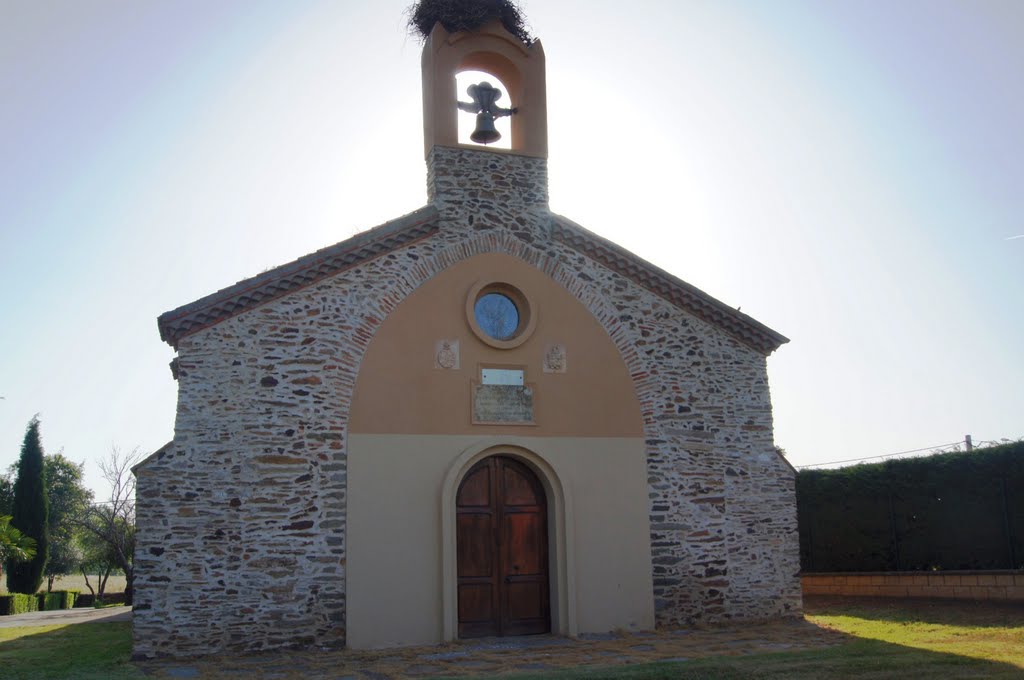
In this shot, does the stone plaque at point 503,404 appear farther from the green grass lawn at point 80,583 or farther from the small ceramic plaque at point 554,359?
the green grass lawn at point 80,583

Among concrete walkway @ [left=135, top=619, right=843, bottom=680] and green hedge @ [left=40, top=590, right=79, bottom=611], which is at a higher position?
concrete walkway @ [left=135, top=619, right=843, bottom=680]

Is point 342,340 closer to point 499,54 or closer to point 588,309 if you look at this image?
point 588,309

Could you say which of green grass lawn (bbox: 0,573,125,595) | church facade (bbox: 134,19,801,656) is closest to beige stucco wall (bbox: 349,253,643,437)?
church facade (bbox: 134,19,801,656)

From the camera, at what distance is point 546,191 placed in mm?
14648

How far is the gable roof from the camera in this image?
39.7ft

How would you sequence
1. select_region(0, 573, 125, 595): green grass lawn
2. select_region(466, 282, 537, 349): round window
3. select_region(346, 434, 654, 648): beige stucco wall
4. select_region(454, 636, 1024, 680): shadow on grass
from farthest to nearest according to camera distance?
1. select_region(0, 573, 125, 595): green grass lawn
2. select_region(466, 282, 537, 349): round window
3. select_region(346, 434, 654, 648): beige stucco wall
4. select_region(454, 636, 1024, 680): shadow on grass

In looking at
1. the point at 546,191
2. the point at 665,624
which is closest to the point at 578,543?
the point at 665,624

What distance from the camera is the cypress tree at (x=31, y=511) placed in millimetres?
30250

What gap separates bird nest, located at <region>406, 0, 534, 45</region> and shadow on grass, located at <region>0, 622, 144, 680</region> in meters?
10.9

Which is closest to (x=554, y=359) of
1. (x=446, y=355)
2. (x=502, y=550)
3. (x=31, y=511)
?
(x=446, y=355)

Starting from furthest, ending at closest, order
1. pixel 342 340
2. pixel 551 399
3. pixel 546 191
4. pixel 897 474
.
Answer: pixel 897 474 → pixel 546 191 → pixel 551 399 → pixel 342 340

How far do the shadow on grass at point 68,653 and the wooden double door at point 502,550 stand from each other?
4668 mm

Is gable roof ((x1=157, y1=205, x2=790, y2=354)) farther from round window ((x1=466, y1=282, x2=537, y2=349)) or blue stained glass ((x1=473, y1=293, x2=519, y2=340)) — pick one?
blue stained glass ((x1=473, y1=293, x2=519, y2=340))

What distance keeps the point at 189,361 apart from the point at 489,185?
5.54 metres
